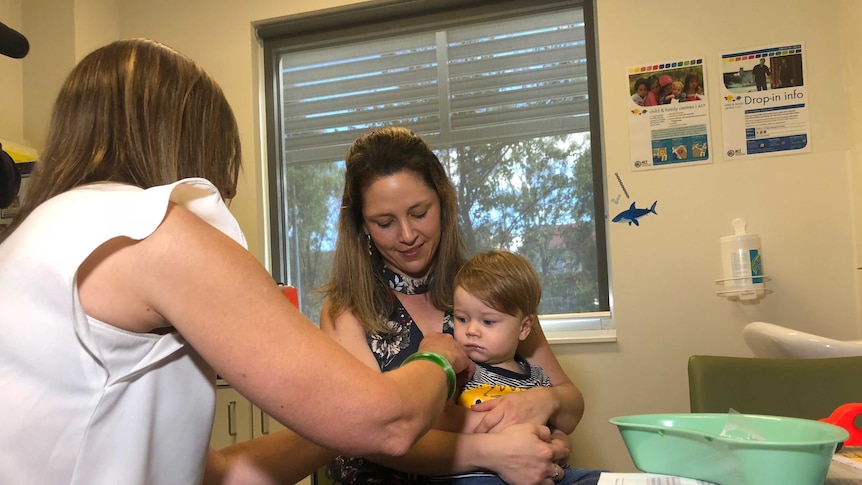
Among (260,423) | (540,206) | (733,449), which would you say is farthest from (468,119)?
(733,449)

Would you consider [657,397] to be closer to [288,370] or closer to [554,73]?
[554,73]

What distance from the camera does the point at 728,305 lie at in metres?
2.28

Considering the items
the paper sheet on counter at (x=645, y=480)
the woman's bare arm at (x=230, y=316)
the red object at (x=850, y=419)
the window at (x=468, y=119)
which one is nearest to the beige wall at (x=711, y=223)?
the window at (x=468, y=119)

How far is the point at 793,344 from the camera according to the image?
1.81 m

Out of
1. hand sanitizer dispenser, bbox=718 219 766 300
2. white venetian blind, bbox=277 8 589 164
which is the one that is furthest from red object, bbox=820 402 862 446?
white venetian blind, bbox=277 8 589 164

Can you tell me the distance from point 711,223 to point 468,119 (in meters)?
1.08

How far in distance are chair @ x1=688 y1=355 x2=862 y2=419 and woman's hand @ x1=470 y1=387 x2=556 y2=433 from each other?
19.9 inches

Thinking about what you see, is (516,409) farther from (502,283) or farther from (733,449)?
(733,449)

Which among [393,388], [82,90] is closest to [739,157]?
[393,388]

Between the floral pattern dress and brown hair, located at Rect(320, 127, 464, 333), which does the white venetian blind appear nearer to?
brown hair, located at Rect(320, 127, 464, 333)

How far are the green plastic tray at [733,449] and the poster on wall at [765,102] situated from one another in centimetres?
170

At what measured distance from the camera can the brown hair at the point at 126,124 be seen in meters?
0.83

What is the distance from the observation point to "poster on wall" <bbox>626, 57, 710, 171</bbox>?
236 cm

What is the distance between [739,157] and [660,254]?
44cm
